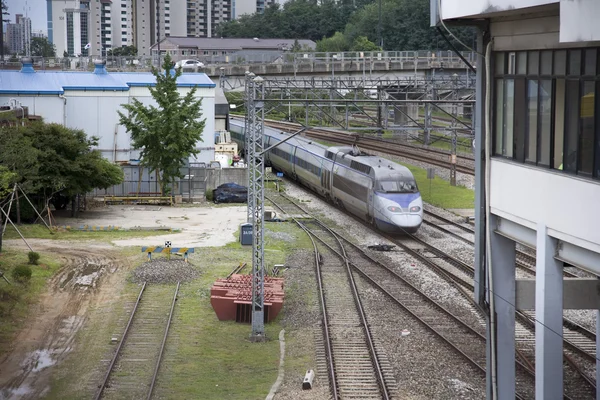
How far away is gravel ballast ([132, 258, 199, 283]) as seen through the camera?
88.6 ft

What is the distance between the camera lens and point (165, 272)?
2753 centimetres

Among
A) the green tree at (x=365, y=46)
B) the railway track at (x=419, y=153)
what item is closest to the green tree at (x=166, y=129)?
the railway track at (x=419, y=153)

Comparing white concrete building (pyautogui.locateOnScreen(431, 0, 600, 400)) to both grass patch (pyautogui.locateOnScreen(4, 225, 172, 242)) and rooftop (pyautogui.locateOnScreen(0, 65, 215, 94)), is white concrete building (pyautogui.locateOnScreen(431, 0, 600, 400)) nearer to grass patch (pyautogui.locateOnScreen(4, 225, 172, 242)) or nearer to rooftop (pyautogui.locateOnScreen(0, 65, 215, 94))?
grass patch (pyautogui.locateOnScreen(4, 225, 172, 242))

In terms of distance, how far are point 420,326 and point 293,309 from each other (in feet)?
12.2

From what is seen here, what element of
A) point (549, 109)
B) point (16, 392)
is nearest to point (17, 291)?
point (16, 392)

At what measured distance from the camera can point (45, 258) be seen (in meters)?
30.1

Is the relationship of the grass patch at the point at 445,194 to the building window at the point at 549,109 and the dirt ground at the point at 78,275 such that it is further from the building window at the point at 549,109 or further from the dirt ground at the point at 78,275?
the building window at the point at 549,109

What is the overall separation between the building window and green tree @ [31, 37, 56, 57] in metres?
143

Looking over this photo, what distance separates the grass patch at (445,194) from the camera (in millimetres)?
42656

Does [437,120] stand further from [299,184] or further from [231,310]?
[231,310]

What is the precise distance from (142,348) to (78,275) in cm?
898

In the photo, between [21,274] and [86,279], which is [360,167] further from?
[21,274]

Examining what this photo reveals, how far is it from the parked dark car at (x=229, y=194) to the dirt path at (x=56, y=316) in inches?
524

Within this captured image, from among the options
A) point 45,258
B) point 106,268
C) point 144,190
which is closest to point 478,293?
point 106,268
